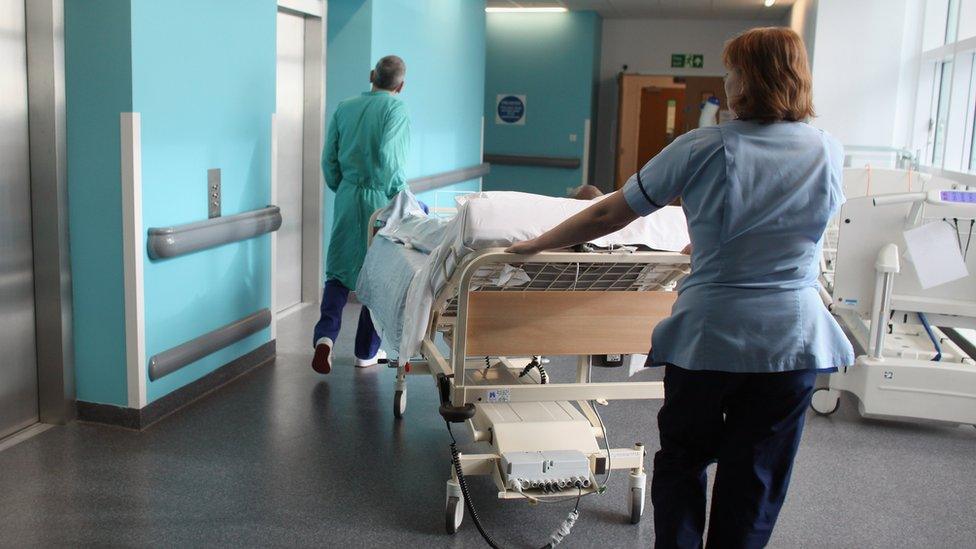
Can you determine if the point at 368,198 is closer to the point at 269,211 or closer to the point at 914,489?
the point at 269,211

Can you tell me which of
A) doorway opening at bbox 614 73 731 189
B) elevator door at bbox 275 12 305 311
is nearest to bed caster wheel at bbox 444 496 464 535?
elevator door at bbox 275 12 305 311

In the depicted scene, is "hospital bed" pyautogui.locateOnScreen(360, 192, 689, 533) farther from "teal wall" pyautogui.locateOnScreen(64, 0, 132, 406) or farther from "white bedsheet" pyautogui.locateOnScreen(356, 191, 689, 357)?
"teal wall" pyautogui.locateOnScreen(64, 0, 132, 406)

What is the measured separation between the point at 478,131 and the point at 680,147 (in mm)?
7443

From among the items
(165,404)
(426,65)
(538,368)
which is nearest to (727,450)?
(538,368)

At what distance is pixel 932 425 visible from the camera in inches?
175

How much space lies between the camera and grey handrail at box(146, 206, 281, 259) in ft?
12.4

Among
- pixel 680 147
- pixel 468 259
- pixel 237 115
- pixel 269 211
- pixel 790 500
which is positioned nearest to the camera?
pixel 680 147

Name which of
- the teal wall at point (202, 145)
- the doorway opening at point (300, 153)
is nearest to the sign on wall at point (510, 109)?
the doorway opening at point (300, 153)

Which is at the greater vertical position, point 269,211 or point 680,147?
point 680,147

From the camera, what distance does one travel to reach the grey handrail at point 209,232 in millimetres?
3793

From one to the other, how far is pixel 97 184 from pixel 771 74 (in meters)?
2.70

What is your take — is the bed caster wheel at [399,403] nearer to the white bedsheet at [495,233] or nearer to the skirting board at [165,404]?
the white bedsheet at [495,233]

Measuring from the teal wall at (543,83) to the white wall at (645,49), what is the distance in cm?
40

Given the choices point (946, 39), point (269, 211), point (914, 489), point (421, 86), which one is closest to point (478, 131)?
point (421, 86)
